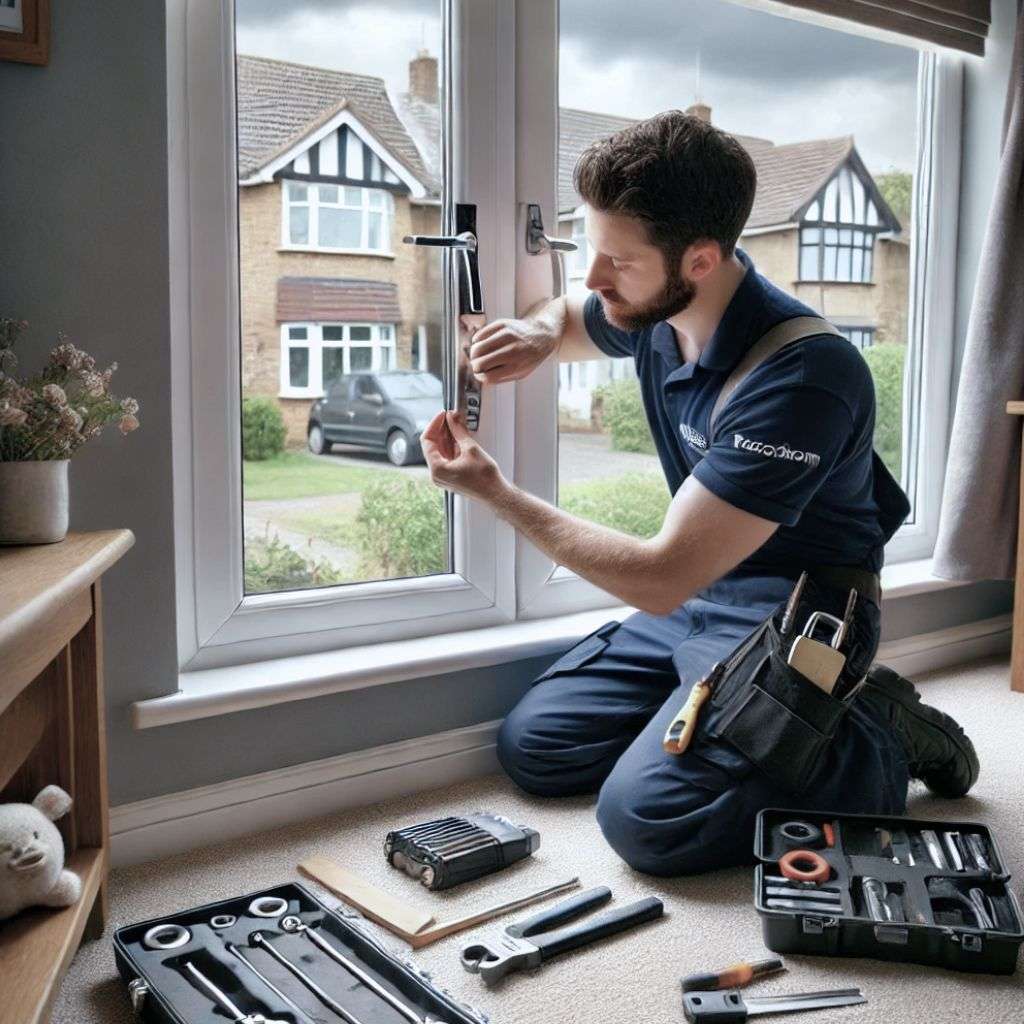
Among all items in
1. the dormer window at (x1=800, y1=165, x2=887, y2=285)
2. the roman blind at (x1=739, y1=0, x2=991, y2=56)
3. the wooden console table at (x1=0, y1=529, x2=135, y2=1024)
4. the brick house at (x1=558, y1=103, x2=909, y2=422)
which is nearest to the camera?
the wooden console table at (x1=0, y1=529, x2=135, y2=1024)

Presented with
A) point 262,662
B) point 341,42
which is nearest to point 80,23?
point 341,42

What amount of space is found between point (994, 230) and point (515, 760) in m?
1.75

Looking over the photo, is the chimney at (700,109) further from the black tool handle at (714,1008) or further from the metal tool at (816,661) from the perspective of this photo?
the black tool handle at (714,1008)

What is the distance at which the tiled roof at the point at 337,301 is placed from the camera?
6.56 ft

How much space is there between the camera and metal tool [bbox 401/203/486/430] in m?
2.09

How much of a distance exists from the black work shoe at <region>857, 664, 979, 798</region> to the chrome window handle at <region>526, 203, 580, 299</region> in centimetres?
91

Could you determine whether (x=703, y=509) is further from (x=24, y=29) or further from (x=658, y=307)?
(x=24, y=29)

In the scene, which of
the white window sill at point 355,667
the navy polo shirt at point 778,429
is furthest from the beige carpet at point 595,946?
the navy polo shirt at point 778,429

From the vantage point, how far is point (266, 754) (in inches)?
76.6

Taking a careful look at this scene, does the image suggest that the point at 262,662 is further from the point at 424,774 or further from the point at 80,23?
the point at 80,23

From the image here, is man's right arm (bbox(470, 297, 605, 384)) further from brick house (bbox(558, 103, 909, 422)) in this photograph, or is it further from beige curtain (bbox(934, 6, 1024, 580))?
beige curtain (bbox(934, 6, 1024, 580))

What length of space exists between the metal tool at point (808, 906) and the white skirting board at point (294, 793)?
75 cm

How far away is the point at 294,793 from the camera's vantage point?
1.97 meters

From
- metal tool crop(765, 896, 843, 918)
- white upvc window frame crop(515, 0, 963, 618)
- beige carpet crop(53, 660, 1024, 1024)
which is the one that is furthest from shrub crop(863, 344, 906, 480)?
metal tool crop(765, 896, 843, 918)
